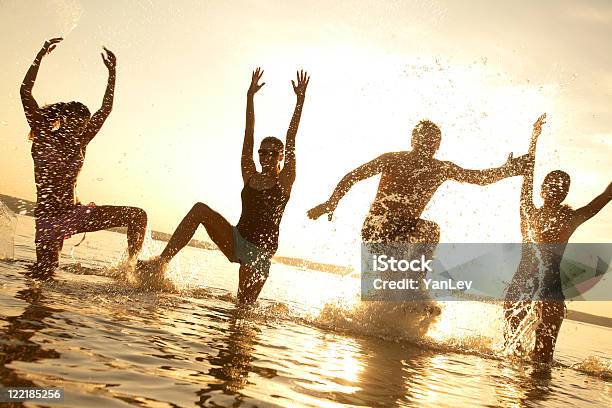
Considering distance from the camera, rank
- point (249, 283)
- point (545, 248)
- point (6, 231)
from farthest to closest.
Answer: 1. point (545, 248)
2. point (6, 231)
3. point (249, 283)

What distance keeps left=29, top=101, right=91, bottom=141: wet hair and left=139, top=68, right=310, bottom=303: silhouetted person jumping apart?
1869mm

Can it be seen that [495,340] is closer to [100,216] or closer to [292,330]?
[292,330]

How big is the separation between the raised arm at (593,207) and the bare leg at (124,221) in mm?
6143

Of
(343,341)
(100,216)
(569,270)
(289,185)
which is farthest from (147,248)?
(569,270)

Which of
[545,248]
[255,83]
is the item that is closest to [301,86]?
[255,83]

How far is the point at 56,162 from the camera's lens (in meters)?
6.05

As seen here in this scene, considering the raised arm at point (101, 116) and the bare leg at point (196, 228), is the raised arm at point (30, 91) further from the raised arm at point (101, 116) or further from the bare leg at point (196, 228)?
the bare leg at point (196, 228)

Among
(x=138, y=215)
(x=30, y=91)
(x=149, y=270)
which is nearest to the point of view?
(x=30, y=91)

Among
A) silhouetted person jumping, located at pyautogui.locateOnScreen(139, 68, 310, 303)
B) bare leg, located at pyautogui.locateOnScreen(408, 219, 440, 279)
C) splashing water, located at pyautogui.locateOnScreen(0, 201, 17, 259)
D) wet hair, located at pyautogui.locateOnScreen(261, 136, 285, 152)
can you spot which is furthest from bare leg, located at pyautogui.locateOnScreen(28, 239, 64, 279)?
bare leg, located at pyautogui.locateOnScreen(408, 219, 440, 279)

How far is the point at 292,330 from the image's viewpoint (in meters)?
5.54

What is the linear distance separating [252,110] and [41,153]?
268 centimetres

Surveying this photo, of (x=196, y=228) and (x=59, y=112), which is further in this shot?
(x=196, y=228)

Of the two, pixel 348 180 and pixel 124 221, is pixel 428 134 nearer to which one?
pixel 348 180

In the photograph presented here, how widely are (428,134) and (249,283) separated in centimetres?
331
